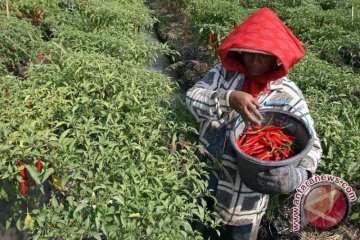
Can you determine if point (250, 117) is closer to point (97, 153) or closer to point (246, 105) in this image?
point (246, 105)

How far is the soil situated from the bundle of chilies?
84 cm

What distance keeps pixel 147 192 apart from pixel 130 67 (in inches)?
47.3

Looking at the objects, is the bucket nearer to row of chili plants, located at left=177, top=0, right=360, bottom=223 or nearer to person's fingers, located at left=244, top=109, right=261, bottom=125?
person's fingers, located at left=244, top=109, right=261, bottom=125

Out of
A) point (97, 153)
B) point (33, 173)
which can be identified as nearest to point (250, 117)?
point (97, 153)

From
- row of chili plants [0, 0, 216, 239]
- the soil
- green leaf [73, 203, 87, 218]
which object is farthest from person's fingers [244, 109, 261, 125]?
the soil

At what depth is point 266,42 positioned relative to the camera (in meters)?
1.78

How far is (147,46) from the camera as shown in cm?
341

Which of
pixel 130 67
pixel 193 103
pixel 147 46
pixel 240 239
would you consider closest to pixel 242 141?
pixel 193 103

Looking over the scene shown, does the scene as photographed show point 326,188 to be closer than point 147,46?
Yes

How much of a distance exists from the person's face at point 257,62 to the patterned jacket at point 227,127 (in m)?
0.10

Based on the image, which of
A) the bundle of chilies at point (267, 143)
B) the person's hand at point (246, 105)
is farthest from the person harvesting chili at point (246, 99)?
the bundle of chilies at point (267, 143)

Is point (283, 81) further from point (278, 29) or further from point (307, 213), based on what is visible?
point (307, 213)

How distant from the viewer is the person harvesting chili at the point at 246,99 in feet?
5.84

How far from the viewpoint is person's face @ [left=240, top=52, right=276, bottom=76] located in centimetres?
188
